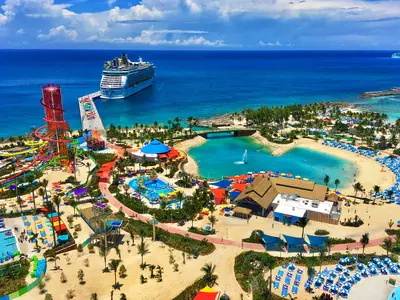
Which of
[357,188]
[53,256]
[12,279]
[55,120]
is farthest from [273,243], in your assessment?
[55,120]

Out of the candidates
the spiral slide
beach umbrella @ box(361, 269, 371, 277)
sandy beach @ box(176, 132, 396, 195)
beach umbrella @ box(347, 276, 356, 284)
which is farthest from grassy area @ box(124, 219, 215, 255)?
the spiral slide

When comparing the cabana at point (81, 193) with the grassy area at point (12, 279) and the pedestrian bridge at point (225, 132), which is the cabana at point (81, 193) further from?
the pedestrian bridge at point (225, 132)

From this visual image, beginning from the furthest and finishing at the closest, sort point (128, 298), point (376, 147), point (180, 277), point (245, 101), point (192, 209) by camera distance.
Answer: point (245, 101), point (376, 147), point (192, 209), point (180, 277), point (128, 298)

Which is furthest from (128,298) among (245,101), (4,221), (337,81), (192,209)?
(337,81)

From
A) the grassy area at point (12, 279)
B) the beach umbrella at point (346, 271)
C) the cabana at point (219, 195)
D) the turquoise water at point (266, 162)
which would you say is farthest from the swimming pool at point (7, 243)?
the beach umbrella at point (346, 271)

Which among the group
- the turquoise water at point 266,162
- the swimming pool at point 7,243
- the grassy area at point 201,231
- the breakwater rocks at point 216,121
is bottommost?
the turquoise water at point 266,162

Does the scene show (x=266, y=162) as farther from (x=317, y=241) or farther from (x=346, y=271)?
(x=346, y=271)

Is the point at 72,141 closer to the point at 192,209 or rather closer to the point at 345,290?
the point at 192,209
